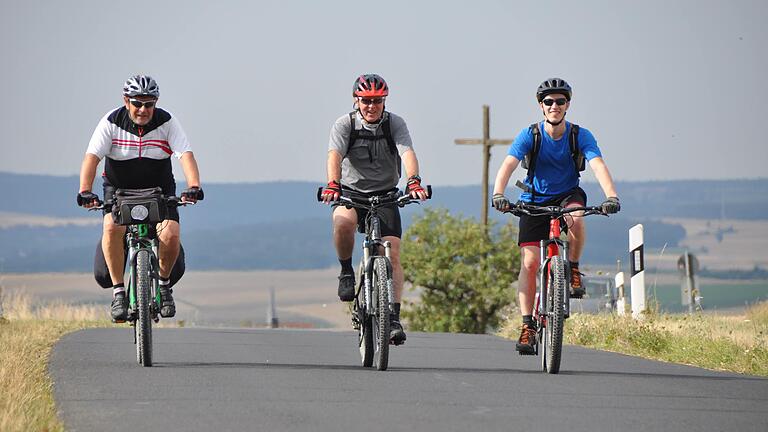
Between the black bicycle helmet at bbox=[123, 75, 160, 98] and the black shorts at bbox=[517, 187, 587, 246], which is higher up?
the black bicycle helmet at bbox=[123, 75, 160, 98]

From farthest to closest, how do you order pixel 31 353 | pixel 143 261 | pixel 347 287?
pixel 31 353
pixel 347 287
pixel 143 261

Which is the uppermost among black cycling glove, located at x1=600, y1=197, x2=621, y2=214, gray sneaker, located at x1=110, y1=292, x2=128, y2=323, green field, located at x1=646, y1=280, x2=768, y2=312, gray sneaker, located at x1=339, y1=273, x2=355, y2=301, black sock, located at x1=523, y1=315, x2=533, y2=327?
green field, located at x1=646, y1=280, x2=768, y2=312

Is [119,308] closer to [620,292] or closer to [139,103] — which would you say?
[139,103]

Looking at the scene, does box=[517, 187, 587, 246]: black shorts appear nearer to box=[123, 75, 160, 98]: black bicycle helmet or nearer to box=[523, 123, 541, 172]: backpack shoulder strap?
box=[523, 123, 541, 172]: backpack shoulder strap

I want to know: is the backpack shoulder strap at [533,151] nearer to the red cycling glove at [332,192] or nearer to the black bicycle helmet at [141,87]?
the red cycling glove at [332,192]

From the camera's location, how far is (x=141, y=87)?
1178cm

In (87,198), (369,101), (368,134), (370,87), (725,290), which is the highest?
(725,290)

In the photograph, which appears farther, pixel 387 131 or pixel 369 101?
pixel 387 131

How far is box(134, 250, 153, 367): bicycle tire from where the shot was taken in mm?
11492

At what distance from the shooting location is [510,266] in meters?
51.2

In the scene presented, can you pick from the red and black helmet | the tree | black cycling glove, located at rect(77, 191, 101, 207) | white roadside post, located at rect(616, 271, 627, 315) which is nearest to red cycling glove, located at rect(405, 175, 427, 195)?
the red and black helmet

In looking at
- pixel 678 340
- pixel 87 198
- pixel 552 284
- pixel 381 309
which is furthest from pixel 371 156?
pixel 678 340

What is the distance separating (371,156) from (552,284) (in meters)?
1.67

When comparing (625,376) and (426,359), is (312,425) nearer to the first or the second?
(625,376)
